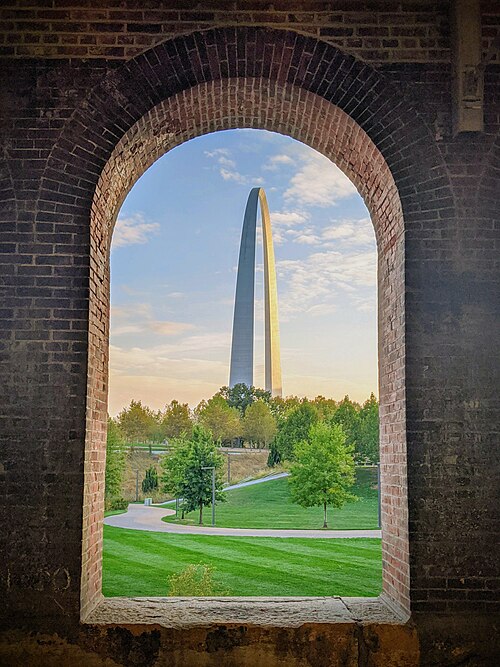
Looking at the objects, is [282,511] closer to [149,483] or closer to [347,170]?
[149,483]

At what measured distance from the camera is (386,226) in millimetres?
5613

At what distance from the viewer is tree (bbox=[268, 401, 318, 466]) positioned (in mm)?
32500

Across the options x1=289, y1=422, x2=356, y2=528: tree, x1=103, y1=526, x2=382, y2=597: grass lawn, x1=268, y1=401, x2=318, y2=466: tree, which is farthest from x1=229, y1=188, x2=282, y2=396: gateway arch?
x1=103, y1=526, x2=382, y2=597: grass lawn

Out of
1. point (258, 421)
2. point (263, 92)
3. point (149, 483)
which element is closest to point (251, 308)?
point (258, 421)

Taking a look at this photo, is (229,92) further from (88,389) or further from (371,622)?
(371,622)

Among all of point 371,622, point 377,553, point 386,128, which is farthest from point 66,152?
point 377,553

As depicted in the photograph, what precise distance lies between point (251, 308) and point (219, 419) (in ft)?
46.8

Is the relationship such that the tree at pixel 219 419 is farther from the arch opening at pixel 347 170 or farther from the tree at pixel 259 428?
the arch opening at pixel 347 170

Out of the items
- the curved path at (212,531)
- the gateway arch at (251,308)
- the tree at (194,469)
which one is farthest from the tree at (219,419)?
the tree at (194,469)

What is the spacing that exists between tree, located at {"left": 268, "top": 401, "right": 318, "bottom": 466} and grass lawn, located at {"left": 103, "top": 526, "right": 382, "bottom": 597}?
12.6m

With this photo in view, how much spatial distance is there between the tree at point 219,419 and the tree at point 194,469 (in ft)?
47.4

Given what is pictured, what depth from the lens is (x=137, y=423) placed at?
35750 millimetres

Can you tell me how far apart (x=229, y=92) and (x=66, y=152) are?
132 cm

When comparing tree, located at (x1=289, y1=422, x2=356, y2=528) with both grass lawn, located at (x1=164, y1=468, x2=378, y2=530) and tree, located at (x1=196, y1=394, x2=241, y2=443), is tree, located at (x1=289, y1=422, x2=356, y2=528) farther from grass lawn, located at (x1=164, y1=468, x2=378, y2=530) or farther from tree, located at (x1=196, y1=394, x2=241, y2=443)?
tree, located at (x1=196, y1=394, x2=241, y2=443)
